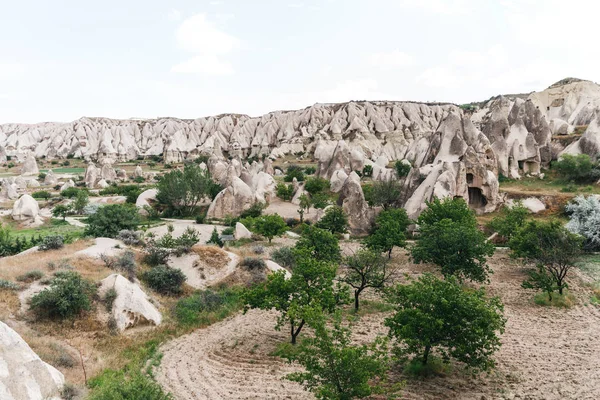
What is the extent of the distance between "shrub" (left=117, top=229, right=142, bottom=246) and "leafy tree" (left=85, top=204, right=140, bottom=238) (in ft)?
5.25

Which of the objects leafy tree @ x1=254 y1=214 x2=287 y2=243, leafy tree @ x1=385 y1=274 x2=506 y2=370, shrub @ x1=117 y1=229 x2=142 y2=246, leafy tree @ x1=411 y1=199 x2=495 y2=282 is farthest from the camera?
leafy tree @ x1=254 y1=214 x2=287 y2=243

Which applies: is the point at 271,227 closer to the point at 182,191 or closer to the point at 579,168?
the point at 182,191

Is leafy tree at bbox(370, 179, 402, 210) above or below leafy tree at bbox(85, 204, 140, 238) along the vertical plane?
above

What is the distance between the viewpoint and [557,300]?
15289mm

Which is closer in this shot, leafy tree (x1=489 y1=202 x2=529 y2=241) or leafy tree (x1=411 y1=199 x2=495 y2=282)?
leafy tree (x1=411 y1=199 x2=495 y2=282)

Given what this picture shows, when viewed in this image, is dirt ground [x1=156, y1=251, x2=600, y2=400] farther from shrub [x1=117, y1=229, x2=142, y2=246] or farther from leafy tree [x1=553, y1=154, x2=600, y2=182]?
leafy tree [x1=553, y1=154, x2=600, y2=182]

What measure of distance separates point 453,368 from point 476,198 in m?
22.3

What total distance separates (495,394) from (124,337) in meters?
10.5

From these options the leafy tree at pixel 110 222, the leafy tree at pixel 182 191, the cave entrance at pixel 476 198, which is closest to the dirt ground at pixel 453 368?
the leafy tree at pixel 110 222

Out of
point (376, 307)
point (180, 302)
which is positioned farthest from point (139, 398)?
point (376, 307)

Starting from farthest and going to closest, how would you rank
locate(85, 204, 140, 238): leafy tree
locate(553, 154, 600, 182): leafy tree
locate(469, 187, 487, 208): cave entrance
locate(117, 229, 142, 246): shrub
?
locate(553, 154, 600, 182): leafy tree
locate(469, 187, 487, 208): cave entrance
locate(85, 204, 140, 238): leafy tree
locate(117, 229, 142, 246): shrub

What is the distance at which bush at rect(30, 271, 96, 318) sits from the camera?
12.4 metres

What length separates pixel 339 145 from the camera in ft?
163

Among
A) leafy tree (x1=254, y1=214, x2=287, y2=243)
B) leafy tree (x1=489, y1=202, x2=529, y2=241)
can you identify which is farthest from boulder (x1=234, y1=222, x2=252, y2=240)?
leafy tree (x1=489, y1=202, x2=529, y2=241)
